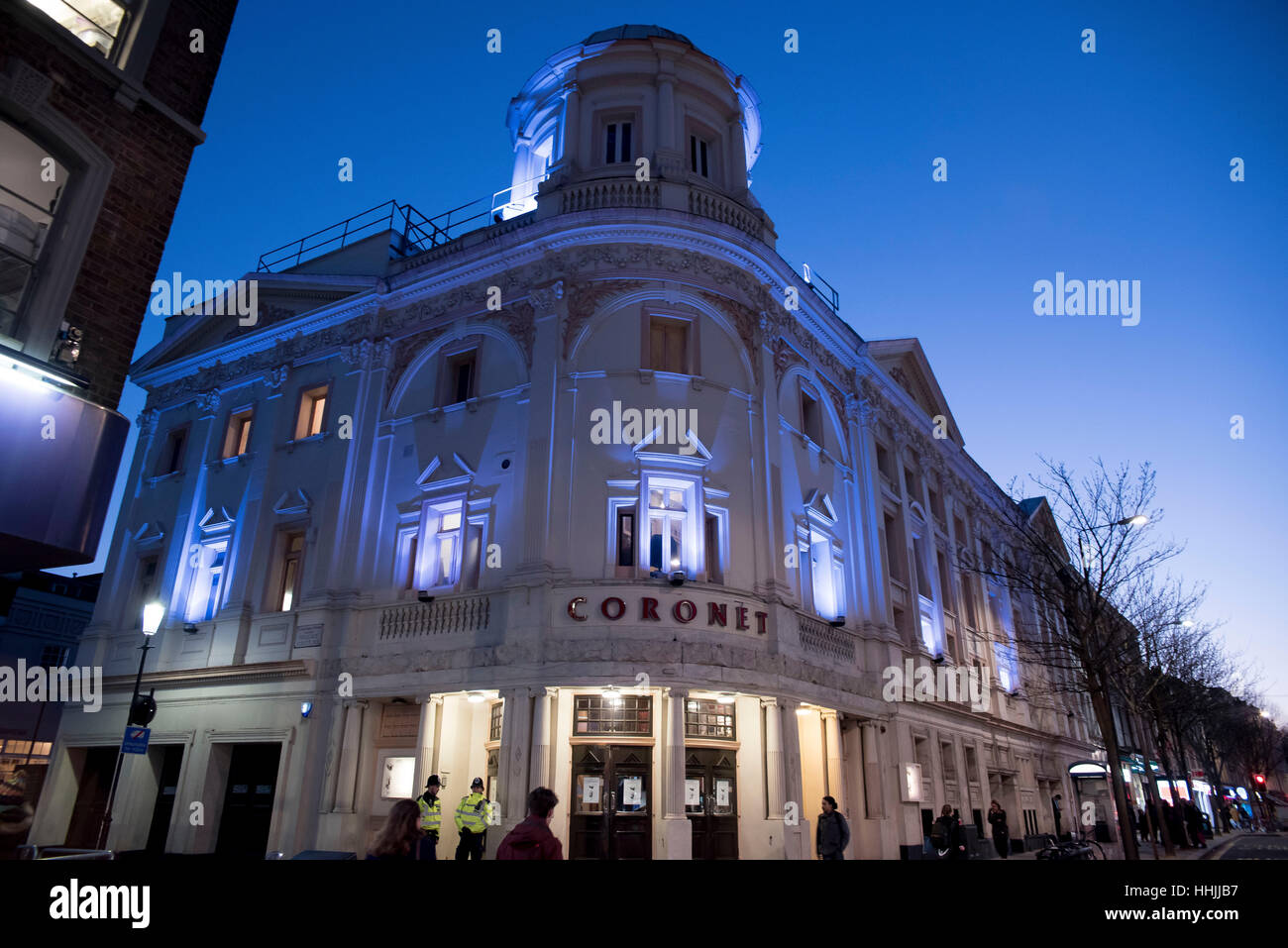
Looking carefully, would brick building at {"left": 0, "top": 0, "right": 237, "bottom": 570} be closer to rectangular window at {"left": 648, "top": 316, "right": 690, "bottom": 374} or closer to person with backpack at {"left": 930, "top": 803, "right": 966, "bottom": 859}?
rectangular window at {"left": 648, "top": 316, "right": 690, "bottom": 374}

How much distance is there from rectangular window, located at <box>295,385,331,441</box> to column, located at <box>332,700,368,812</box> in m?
8.95

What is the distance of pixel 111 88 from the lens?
10172 mm

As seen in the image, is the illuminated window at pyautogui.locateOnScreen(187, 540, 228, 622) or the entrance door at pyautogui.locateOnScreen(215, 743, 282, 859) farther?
the illuminated window at pyautogui.locateOnScreen(187, 540, 228, 622)

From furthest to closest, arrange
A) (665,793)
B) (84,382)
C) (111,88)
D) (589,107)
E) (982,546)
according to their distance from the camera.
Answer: (982,546)
(589,107)
(665,793)
(111,88)
(84,382)

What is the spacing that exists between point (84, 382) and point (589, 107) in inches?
721

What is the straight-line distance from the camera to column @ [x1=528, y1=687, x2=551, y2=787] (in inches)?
629

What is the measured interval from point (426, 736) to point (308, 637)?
15.1 ft

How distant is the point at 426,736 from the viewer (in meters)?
18.1

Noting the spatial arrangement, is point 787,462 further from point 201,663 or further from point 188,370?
point 188,370

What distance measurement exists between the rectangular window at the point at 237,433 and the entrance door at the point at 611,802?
52.5 ft
